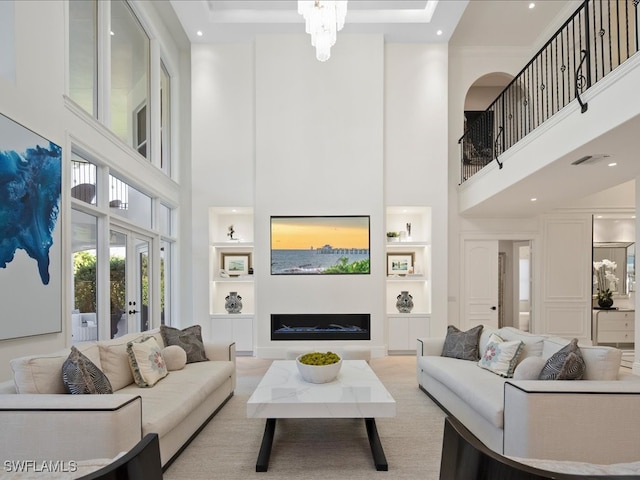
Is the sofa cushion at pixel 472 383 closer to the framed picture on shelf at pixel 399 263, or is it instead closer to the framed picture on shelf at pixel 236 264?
the framed picture on shelf at pixel 399 263

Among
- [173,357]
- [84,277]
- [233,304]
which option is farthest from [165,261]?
[173,357]

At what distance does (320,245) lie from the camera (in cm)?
693

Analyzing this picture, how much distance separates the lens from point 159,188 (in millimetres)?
6559

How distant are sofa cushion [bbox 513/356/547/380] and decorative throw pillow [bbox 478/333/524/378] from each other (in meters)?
0.53

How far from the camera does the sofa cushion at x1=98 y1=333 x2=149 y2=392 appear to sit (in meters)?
3.16

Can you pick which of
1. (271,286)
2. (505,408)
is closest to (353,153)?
(271,286)

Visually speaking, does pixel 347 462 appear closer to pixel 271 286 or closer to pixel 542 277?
pixel 271 286

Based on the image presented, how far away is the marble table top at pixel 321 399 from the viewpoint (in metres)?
2.79

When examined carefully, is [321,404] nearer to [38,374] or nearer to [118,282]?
[38,374]

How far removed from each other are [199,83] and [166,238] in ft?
8.71

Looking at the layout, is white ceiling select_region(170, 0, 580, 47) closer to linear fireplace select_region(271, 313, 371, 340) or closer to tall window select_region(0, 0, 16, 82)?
tall window select_region(0, 0, 16, 82)

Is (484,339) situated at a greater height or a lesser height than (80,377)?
lesser

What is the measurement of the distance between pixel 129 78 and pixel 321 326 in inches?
180

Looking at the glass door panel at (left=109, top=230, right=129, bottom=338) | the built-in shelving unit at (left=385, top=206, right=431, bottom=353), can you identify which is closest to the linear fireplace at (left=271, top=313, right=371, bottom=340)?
the built-in shelving unit at (left=385, top=206, right=431, bottom=353)
